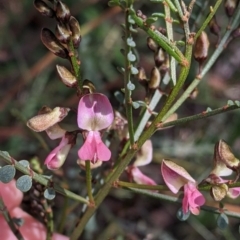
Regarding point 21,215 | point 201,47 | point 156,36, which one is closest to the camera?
point 156,36

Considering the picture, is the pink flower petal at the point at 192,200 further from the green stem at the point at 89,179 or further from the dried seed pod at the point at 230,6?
the dried seed pod at the point at 230,6

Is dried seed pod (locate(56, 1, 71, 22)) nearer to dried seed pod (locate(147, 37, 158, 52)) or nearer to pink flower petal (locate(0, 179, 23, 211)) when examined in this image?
dried seed pod (locate(147, 37, 158, 52))

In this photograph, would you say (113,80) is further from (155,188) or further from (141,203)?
(155,188)

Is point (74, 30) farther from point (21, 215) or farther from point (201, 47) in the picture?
point (21, 215)

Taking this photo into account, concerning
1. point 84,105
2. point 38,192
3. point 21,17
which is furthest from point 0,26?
point 84,105

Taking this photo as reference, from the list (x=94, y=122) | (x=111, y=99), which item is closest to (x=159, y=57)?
(x=94, y=122)

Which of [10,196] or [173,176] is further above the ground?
[173,176]

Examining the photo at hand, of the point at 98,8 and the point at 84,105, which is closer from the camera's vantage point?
the point at 84,105

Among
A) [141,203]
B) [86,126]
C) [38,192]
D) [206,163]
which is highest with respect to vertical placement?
[86,126]
